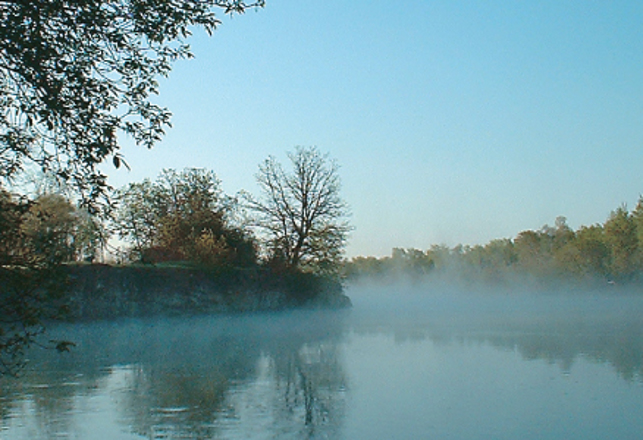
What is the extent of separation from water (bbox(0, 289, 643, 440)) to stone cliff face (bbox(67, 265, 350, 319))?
790cm

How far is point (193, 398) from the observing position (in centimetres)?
1055

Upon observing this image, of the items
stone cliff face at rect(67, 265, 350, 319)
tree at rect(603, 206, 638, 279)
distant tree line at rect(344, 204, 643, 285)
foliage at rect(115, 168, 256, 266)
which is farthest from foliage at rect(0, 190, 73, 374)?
tree at rect(603, 206, 638, 279)

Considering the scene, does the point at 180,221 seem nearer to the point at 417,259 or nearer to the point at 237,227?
the point at 237,227

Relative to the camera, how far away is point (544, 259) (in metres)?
97.6

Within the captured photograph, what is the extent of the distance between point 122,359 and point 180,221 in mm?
24547

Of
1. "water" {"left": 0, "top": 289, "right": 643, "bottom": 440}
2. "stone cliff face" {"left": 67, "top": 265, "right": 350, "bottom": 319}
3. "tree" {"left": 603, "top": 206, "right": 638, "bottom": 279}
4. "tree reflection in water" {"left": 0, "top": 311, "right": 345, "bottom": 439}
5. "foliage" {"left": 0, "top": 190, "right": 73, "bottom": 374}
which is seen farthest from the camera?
"tree" {"left": 603, "top": 206, "right": 638, "bottom": 279}

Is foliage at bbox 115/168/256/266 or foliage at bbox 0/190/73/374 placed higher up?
foliage at bbox 115/168/256/266

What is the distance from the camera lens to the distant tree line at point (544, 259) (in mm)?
71188

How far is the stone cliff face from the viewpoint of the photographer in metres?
28.2

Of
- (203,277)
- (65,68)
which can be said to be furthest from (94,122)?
(203,277)

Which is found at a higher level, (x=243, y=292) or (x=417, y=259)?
(x=417, y=259)

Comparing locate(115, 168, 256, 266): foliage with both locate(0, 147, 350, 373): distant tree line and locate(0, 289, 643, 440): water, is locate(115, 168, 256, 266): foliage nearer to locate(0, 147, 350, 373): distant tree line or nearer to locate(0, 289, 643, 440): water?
locate(0, 147, 350, 373): distant tree line

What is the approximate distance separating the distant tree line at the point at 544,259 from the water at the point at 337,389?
28.4 m

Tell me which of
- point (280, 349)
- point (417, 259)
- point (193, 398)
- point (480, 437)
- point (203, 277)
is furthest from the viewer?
point (417, 259)
